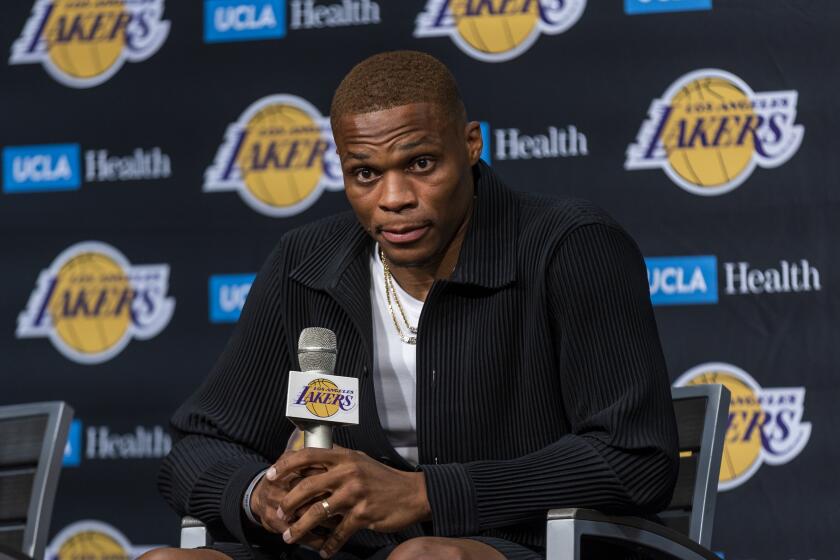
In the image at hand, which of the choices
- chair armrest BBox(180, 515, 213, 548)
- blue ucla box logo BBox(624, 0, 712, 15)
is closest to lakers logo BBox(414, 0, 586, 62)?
blue ucla box logo BBox(624, 0, 712, 15)

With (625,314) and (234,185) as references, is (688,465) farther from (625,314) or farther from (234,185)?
(234,185)

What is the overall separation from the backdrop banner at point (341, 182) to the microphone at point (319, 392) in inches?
80.5

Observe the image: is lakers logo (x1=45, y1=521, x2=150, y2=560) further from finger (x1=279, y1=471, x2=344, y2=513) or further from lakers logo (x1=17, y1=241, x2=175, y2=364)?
finger (x1=279, y1=471, x2=344, y2=513)

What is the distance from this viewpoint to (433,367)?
209cm

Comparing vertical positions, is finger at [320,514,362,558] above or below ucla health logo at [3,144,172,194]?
below

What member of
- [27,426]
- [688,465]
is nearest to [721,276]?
[688,465]

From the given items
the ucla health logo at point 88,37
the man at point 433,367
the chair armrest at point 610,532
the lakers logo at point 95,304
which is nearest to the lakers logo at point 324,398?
the man at point 433,367

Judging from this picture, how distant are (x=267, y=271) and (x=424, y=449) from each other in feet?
1.53

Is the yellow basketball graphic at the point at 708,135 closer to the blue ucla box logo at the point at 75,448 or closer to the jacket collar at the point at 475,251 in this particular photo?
the jacket collar at the point at 475,251

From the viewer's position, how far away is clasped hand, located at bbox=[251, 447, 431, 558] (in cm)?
177

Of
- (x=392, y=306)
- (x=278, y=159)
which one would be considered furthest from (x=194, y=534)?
(x=278, y=159)

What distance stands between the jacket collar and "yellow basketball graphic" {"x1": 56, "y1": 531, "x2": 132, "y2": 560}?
6.71 feet

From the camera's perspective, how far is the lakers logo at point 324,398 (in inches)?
66.2

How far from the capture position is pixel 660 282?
363 centimetres
